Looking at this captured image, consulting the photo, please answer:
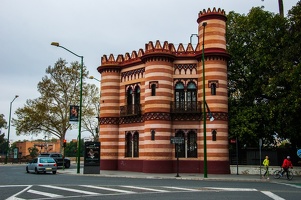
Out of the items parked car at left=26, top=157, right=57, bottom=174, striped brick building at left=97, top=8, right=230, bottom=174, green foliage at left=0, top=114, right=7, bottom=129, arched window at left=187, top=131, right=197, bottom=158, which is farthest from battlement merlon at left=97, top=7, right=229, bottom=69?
green foliage at left=0, top=114, right=7, bottom=129

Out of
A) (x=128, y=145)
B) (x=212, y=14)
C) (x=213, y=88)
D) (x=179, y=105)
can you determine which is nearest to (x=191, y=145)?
(x=179, y=105)

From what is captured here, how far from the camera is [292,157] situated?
30.0m

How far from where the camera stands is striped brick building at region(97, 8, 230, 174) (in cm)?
2953

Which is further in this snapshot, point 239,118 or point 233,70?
point 233,70

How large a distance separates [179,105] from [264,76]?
7.52 m

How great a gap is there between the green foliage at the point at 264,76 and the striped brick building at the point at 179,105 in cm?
219

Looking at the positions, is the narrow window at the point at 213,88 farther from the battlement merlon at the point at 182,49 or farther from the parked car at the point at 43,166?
the parked car at the point at 43,166

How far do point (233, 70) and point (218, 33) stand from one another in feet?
12.9

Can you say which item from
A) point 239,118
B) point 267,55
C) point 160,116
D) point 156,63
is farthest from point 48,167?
point 267,55

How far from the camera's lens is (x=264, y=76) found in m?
30.6

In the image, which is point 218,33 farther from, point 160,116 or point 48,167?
point 48,167

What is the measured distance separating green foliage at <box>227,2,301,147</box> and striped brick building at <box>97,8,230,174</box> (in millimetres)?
2194

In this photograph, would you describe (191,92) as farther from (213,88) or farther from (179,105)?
(213,88)

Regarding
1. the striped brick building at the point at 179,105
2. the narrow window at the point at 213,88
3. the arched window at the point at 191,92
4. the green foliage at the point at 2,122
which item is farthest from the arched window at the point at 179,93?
the green foliage at the point at 2,122
